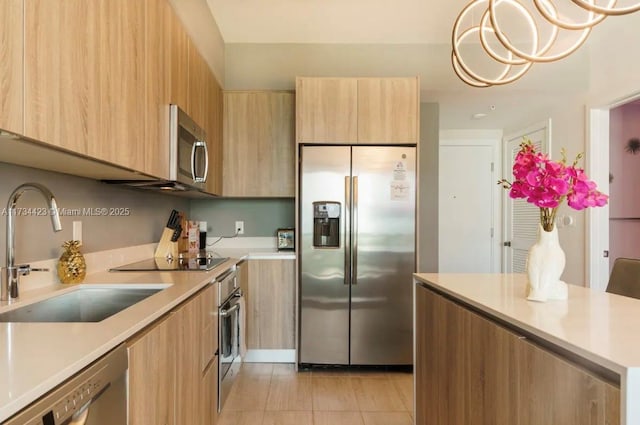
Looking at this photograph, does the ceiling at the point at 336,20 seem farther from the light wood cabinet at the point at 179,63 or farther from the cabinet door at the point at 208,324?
the cabinet door at the point at 208,324

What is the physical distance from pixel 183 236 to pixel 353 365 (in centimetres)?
165

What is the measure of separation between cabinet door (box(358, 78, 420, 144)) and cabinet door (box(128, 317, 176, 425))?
1.99 m

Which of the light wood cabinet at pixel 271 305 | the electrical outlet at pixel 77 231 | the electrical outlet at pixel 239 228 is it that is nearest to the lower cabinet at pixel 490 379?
the light wood cabinet at pixel 271 305

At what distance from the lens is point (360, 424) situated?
198 centimetres

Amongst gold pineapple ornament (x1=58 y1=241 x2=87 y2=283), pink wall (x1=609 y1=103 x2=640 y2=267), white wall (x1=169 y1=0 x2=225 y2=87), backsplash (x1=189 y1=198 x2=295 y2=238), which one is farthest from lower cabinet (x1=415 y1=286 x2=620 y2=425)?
pink wall (x1=609 y1=103 x2=640 y2=267)

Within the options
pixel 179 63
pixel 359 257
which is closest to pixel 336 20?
pixel 179 63

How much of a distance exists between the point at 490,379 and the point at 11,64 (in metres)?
1.54

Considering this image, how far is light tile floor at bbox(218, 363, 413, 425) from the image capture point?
2.03 metres

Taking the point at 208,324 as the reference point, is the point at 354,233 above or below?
above

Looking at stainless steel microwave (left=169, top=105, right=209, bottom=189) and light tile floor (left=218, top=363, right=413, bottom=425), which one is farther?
light tile floor (left=218, top=363, right=413, bottom=425)

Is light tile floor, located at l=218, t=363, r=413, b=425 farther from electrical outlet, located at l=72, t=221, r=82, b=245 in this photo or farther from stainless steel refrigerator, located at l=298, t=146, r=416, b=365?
electrical outlet, located at l=72, t=221, r=82, b=245

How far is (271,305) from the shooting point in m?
2.79

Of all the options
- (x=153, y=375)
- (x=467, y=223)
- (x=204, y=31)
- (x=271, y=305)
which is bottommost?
(x=271, y=305)

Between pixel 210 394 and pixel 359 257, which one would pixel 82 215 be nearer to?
pixel 210 394
